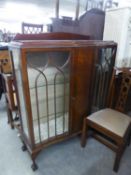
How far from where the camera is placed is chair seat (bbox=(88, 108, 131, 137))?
140 centimetres

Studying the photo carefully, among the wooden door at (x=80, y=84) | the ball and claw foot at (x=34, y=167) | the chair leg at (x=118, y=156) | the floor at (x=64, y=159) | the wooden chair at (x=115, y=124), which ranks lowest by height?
the floor at (x=64, y=159)

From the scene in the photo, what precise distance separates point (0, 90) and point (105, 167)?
1.97 metres

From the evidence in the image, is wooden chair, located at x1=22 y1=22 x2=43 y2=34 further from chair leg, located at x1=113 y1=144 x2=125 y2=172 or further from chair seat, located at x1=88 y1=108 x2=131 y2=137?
chair leg, located at x1=113 y1=144 x2=125 y2=172

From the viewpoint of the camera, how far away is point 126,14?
195 cm

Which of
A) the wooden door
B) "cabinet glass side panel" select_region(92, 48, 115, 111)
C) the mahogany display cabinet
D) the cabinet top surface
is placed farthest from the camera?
"cabinet glass side panel" select_region(92, 48, 115, 111)

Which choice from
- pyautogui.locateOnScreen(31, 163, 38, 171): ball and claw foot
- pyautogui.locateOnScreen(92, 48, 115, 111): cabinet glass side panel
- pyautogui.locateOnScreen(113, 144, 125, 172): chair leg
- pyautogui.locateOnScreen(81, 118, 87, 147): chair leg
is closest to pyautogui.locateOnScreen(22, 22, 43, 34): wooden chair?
pyautogui.locateOnScreen(92, 48, 115, 111): cabinet glass side panel

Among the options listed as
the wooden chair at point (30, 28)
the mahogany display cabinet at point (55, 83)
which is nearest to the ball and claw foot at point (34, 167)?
the mahogany display cabinet at point (55, 83)

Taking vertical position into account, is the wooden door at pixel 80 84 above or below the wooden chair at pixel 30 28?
below

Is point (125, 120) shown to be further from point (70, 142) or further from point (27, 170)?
point (27, 170)

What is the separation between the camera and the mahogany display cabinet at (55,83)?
1.17m

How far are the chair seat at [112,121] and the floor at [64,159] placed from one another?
43 cm

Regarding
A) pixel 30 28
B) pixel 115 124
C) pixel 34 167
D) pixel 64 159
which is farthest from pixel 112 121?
pixel 30 28

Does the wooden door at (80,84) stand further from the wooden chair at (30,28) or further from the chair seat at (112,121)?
the wooden chair at (30,28)

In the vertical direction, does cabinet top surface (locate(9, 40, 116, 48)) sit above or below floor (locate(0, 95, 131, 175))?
above
